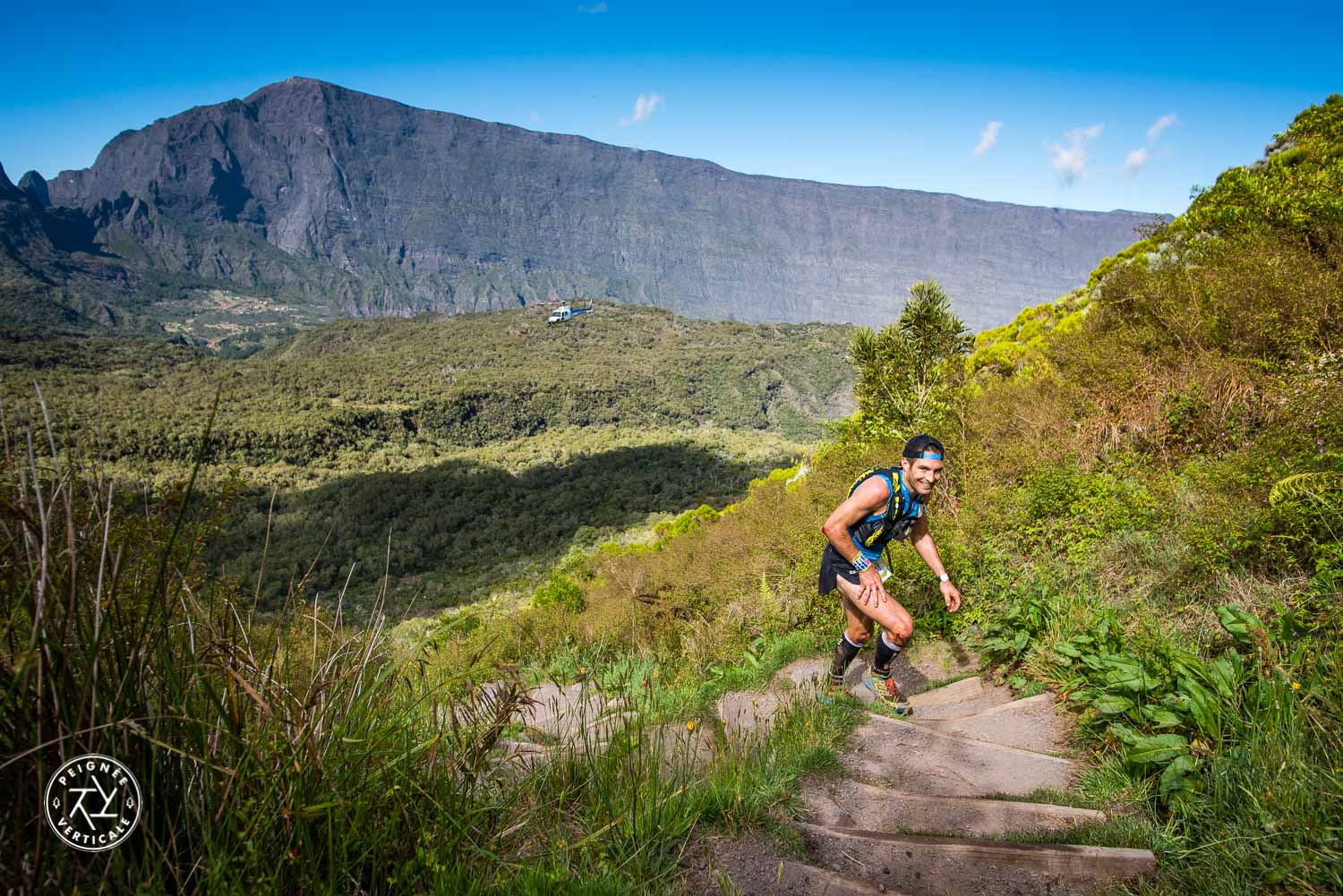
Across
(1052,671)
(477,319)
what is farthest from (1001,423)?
(477,319)

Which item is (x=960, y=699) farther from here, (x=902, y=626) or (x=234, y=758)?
(x=234, y=758)

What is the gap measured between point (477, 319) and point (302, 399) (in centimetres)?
7030

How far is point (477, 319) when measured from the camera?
509 feet

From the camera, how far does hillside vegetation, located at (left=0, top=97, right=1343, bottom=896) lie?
125 centimetres

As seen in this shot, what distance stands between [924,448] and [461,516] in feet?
202

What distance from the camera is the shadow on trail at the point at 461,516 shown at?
45.4 meters

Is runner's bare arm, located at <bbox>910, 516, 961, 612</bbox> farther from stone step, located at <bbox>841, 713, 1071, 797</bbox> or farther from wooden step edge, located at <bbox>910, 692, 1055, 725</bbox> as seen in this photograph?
stone step, located at <bbox>841, 713, 1071, 797</bbox>

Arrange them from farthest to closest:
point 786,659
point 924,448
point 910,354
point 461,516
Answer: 1. point 461,516
2. point 910,354
3. point 786,659
4. point 924,448

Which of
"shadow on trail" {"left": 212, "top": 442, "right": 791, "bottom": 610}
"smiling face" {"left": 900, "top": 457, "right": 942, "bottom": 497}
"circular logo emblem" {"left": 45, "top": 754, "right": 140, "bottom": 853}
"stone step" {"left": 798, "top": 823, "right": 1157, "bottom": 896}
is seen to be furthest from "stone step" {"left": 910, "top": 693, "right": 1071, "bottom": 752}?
"shadow on trail" {"left": 212, "top": 442, "right": 791, "bottom": 610}

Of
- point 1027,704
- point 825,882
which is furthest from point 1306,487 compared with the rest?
point 825,882

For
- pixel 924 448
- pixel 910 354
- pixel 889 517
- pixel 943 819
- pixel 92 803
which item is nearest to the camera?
pixel 92 803

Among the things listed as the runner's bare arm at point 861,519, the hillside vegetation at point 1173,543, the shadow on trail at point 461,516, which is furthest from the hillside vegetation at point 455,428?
the hillside vegetation at point 1173,543

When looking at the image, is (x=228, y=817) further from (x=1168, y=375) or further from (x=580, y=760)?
(x=1168, y=375)

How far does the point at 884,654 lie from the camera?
3986 millimetres
